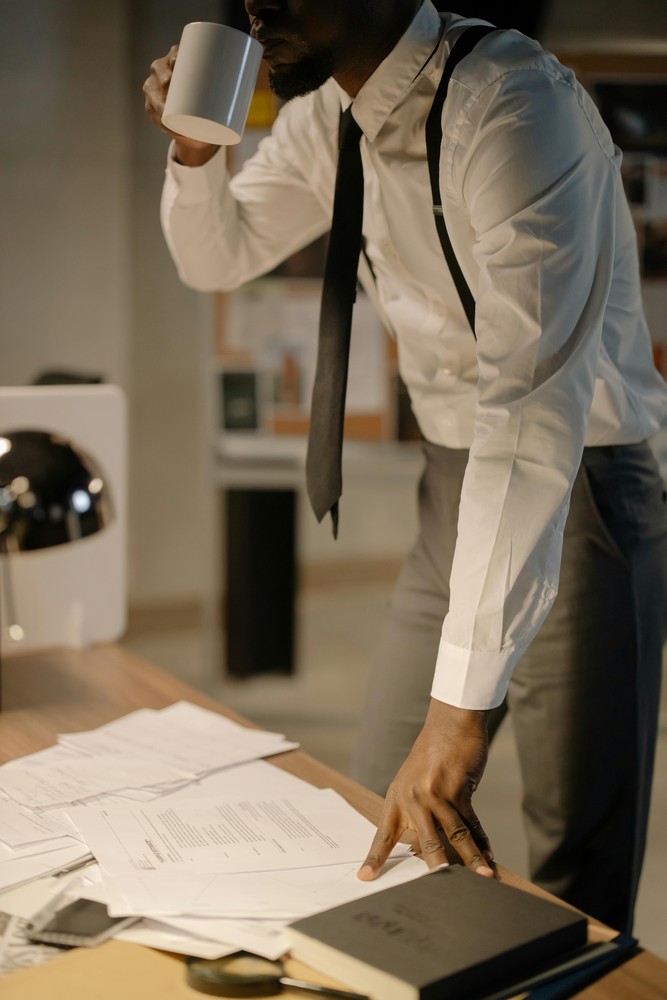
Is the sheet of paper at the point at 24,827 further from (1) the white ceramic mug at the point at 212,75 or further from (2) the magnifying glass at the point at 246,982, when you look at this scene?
(1) the white ceramic mug at the point at 212,75

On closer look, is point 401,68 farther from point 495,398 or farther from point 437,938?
point 437,938

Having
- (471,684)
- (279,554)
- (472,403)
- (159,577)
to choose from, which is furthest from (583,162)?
(159,577)

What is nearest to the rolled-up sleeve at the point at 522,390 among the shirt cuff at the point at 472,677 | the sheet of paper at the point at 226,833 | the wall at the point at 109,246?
the shirt cuff at the point at 472,677

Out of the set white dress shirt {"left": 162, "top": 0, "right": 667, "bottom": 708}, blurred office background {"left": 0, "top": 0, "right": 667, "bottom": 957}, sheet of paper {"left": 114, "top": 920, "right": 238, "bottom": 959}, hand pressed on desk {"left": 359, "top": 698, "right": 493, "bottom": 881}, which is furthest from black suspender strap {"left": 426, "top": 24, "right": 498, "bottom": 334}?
blurred office background {"left": 0, "top": 0, "right": 667, "bottom": 957}

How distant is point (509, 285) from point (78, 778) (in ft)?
2.08

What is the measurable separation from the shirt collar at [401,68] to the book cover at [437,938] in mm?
796

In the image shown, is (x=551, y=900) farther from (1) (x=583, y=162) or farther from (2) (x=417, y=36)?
(2) (x=417, y=36)

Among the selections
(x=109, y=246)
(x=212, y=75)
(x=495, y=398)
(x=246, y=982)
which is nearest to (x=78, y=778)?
(x=246, y=982)

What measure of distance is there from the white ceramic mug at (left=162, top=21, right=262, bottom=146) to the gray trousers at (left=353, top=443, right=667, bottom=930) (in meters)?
0.51

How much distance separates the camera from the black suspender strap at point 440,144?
1125mm

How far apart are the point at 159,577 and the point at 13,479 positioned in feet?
9.50

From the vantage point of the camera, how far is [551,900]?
0.85m

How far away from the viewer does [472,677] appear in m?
0.98

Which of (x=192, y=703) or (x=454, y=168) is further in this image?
(x=192, y=703)
